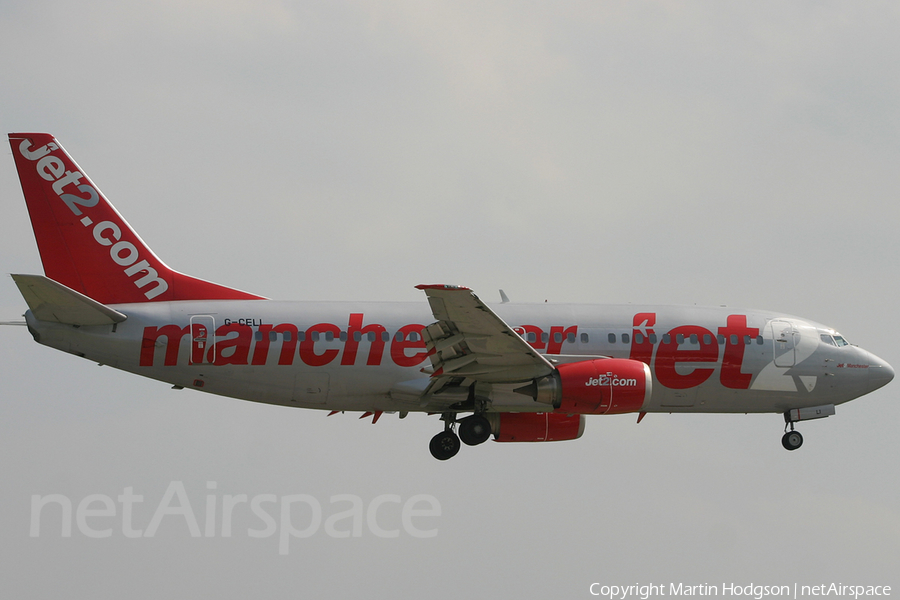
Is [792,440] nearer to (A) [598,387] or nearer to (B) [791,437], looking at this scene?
(B) [791,437]

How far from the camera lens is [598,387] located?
32062mm

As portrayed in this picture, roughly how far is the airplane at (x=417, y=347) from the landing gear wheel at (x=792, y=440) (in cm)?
5

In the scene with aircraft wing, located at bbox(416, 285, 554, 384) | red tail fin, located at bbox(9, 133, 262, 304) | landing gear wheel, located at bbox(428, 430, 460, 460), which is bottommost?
landing gear wheel, located at bbox(428, 430, 460, 460)

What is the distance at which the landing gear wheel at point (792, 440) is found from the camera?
3628cm

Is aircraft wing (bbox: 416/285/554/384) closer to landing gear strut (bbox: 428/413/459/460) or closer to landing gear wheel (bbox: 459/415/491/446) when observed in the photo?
landing gear wheel (bbox: 459/415/491/446)

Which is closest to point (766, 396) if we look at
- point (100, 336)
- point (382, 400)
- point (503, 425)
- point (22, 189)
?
point (503, 425)

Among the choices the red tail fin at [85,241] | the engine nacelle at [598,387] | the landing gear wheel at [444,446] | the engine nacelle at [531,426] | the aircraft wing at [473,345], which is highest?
the red tail fin at [85,241]

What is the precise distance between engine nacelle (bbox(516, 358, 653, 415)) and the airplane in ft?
0.13

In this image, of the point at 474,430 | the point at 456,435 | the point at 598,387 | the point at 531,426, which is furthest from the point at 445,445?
the point at 598,387

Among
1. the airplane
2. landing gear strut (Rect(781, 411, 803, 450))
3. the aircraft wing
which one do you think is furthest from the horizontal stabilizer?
landing gear strut (Rect(781, 411, 803, 450))

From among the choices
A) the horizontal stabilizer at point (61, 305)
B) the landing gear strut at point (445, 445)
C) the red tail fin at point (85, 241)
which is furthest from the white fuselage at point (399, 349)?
the red tail fin at point (85, 241)

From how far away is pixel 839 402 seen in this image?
36.6 m

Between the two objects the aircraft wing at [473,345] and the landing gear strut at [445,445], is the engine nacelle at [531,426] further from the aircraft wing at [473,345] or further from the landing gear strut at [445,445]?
the aircraft wing at [473,345]

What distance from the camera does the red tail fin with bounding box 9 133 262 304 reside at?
34.5 m
